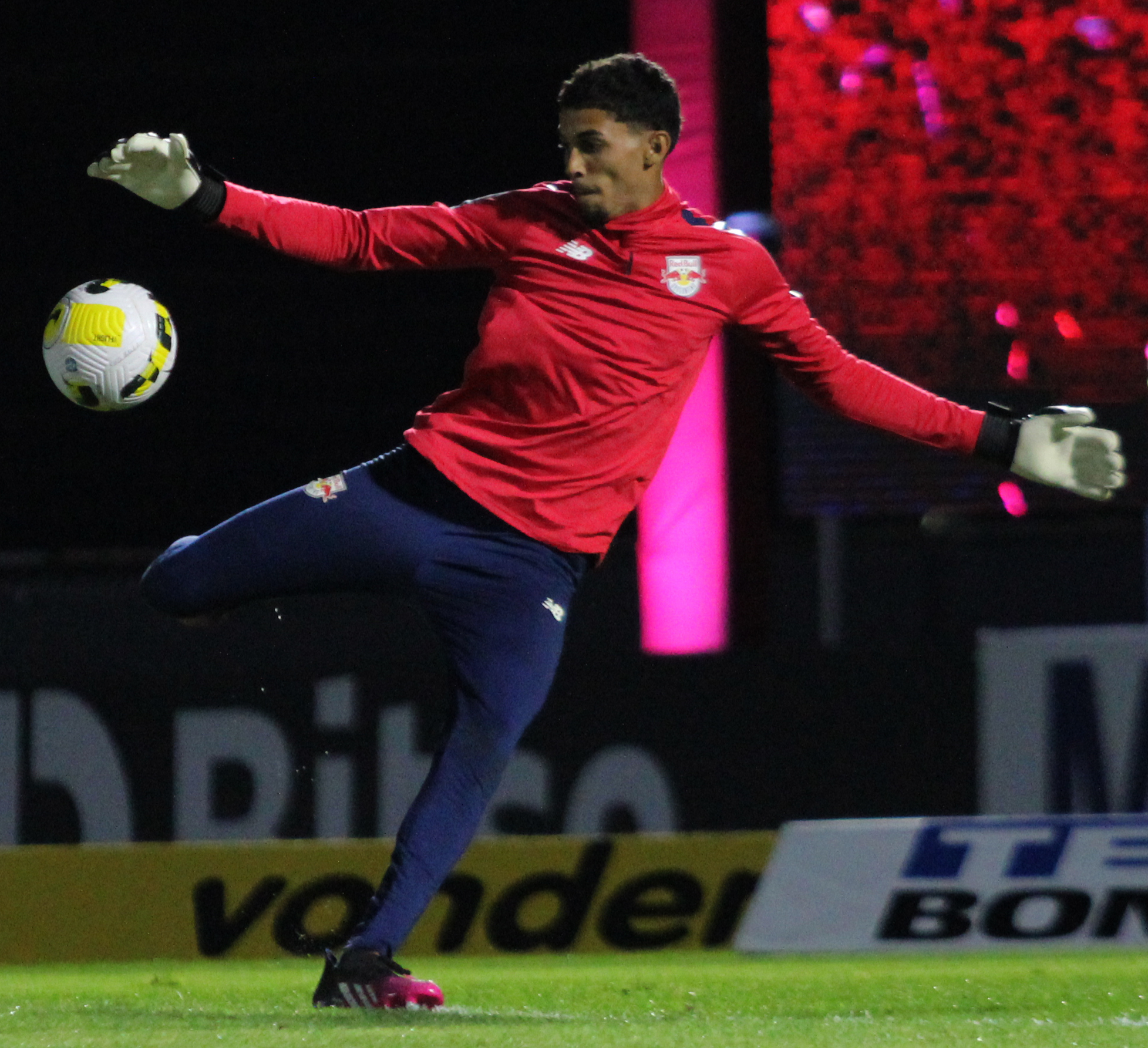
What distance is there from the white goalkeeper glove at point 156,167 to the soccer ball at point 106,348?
1.63 feet


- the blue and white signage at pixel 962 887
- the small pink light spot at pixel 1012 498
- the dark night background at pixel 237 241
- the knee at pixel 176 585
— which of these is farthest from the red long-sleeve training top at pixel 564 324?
the dark night background at pixel 237 241

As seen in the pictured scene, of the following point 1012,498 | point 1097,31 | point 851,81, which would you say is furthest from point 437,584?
point 1097,31

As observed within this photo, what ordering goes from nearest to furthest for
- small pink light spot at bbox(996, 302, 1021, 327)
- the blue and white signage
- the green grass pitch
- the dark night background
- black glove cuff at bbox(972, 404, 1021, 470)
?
the green grass pitch, black glove cuff at bbox(972, 404, 1021, 470), the blue and white signage, small pink light spot at bbox(996, 302, 1021, 327), the dark night background

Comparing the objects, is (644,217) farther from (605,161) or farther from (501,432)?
(501,432)

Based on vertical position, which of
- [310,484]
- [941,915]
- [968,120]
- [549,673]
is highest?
[968,120]

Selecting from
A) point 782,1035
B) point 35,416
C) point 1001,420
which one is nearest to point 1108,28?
point 1001,420

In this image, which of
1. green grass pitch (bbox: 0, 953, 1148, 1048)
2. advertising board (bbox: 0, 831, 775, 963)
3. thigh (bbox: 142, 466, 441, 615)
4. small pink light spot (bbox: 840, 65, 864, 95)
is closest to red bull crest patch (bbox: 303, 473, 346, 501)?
thigh (bbox: 142, 466, 441, 615)

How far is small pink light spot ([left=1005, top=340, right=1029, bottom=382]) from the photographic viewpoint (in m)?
5.97

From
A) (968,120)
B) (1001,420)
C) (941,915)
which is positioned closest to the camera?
(1001,420)

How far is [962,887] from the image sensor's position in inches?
205

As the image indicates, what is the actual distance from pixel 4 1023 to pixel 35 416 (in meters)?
6.48

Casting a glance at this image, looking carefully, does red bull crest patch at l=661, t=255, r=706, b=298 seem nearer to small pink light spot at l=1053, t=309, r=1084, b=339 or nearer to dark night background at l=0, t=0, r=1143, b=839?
small pink light spot at l=1053, t=309, r=1084, b=339

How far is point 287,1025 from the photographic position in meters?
A: 3.54

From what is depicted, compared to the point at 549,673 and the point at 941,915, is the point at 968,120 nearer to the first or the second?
the point at 941,915
